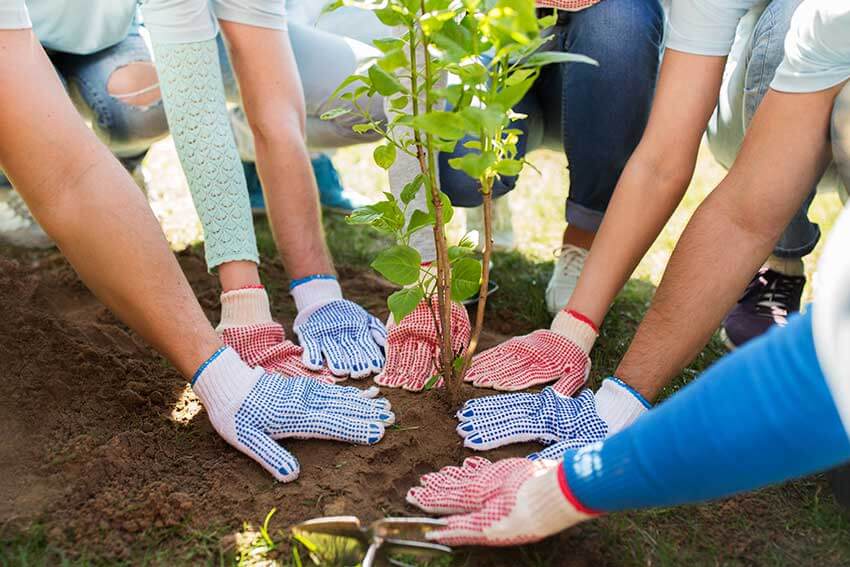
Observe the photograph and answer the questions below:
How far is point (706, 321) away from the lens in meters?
1.71

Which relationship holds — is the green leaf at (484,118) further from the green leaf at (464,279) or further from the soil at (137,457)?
the soil at (137,457)

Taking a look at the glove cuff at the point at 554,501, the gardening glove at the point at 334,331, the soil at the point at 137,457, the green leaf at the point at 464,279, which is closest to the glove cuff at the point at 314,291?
the gardening glove at the point at 334,331

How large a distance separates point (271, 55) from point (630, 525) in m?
1.34

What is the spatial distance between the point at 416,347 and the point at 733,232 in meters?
0.71

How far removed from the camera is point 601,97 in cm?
221

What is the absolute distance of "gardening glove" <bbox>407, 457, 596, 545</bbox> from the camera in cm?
124

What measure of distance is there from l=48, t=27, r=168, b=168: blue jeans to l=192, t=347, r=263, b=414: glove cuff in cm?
115

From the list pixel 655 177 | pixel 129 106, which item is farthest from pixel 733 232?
pixel 129 106

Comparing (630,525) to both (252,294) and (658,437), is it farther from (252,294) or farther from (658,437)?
(252,294)

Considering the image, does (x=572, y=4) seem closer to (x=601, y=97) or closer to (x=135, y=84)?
(x=601, y=97)

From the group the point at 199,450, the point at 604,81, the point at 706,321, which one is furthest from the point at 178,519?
the point at 604,81

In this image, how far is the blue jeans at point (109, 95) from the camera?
8.21 ft

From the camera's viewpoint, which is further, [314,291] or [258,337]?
[314,291]

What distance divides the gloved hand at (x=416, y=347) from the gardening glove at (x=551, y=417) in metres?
0.19
